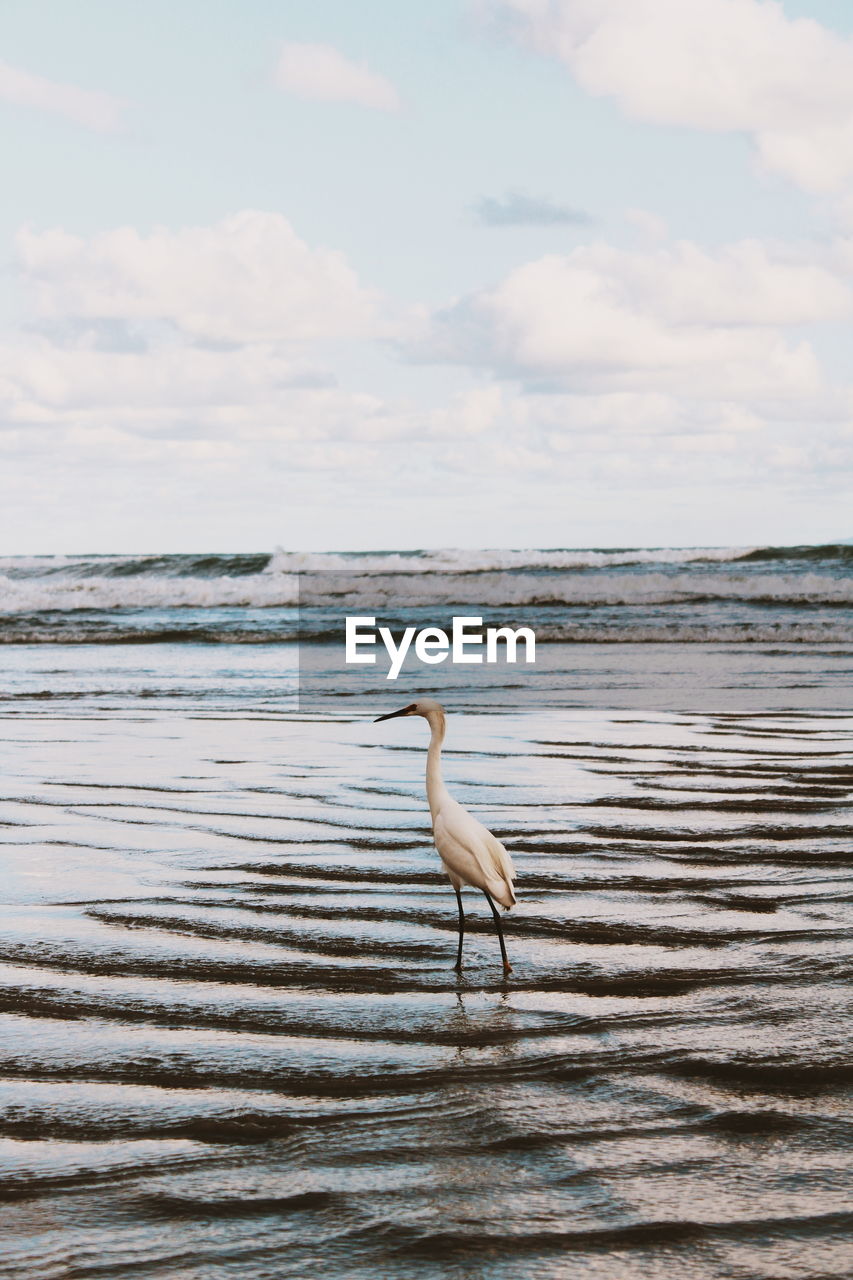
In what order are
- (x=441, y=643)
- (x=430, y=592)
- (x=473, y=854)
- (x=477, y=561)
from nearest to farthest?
(x=473, y=854) → (x=441, y=643) → (x=430, y=592) → (x=477, y=561)

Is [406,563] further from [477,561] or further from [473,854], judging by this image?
[473,854]

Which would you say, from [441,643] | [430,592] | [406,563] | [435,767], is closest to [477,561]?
[406,563]

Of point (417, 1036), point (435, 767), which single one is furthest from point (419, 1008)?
point (435, 767)

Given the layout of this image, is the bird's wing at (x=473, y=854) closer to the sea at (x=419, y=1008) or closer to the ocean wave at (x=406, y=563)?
the sea at (x=419, y=1008)

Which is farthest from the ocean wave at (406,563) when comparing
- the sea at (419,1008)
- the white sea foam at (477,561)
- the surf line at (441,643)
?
the sea at (419,1008)

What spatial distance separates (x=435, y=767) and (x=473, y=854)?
18.0 inches

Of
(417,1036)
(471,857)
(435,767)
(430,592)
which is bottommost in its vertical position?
(417,1036)

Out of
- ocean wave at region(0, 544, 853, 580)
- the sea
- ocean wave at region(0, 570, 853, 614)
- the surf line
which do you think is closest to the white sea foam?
ocean wave at region(0, 544, 853, 580)

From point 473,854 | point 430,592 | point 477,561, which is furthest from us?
point 477,561

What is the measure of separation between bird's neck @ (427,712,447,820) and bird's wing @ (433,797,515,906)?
115mm

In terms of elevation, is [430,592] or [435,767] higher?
[430,592]

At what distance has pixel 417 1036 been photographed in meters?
3.85

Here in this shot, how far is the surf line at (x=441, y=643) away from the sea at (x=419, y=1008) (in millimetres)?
7031

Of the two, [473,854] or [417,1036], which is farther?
[473,854]
